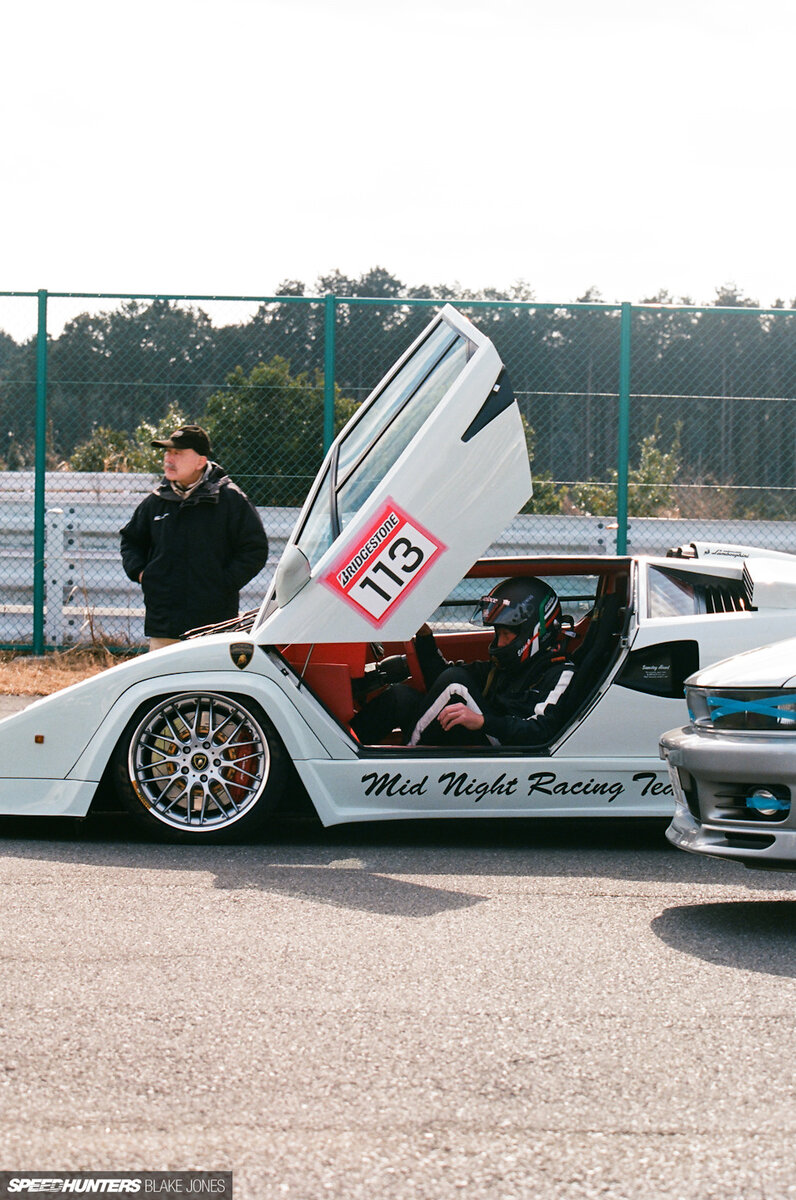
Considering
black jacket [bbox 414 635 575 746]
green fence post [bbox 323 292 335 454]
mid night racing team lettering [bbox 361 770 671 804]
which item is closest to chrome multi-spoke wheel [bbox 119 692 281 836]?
mid night racing team lettering [bbox 361 770 671 804]

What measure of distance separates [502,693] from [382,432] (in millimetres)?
1271

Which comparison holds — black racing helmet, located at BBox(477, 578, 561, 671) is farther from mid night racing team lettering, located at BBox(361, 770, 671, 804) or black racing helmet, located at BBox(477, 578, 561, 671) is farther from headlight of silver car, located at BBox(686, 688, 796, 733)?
headlight of silver car, located at BBox(686, 688, 796, 733)

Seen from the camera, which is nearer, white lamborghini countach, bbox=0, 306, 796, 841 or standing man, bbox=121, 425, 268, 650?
white lamborghini countach, bbox=0, 306, 796, 841

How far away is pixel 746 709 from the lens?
4715mm

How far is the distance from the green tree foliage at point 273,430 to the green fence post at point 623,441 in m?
2.13

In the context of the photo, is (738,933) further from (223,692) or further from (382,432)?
(382,432)

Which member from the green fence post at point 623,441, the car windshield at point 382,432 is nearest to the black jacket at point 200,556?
Result: the car windshield at point 382,432

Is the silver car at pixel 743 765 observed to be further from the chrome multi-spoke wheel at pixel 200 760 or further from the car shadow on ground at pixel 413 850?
the chrome multi-spoke wheel at pixel 200 760

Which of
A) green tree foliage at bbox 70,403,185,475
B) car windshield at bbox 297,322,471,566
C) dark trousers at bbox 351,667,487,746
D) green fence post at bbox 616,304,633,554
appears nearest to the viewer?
car windshield at bbox 297,322,471,566

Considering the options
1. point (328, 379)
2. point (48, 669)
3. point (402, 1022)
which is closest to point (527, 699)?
point (402, 1022)

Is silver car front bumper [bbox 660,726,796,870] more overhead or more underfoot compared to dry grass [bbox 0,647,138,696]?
more overhead

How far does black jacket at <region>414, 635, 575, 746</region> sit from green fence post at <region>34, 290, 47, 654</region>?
5702 millimetres

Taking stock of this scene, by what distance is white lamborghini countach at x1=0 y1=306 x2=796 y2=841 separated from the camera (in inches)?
226

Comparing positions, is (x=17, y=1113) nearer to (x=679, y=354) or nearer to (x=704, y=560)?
(x=704, y=560)
